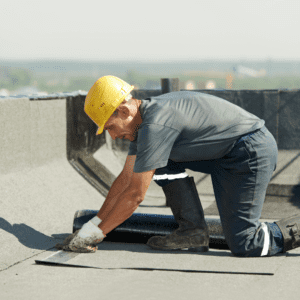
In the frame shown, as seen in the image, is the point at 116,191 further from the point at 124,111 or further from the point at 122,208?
the point at 124,111

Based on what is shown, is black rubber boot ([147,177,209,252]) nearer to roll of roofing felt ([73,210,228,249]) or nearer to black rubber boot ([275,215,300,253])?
roll of roofing felt ([73,210,228,249])

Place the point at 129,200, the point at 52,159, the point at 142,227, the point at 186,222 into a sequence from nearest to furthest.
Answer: the point at 129,200
the point at 186,222
the point at 142,227
the point at 52,159

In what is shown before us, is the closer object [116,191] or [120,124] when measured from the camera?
[120,124]

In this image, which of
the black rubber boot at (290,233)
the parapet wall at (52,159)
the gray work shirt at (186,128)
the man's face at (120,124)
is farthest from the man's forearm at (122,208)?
the black rubber boot at (290,233)

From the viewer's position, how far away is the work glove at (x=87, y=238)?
11.6 ft

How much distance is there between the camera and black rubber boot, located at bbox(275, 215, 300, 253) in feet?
A: 11.2

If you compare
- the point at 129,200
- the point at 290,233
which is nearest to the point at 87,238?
the point at 129,200

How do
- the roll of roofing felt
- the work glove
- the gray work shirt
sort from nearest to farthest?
the gray work shirt → the work glove → the roll of roofing felt

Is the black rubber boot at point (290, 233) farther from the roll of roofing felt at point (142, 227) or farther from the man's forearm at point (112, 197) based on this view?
the man's forearm at point (112, 197)

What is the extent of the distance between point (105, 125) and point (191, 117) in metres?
0.63

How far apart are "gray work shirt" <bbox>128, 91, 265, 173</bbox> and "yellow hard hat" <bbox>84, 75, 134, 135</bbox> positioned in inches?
7.1

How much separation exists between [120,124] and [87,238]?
3.02 feet

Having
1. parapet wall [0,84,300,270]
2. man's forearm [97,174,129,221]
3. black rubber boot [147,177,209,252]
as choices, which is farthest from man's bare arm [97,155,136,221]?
parapet wall [0,84,300,270]

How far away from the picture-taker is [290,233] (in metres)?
3.43
